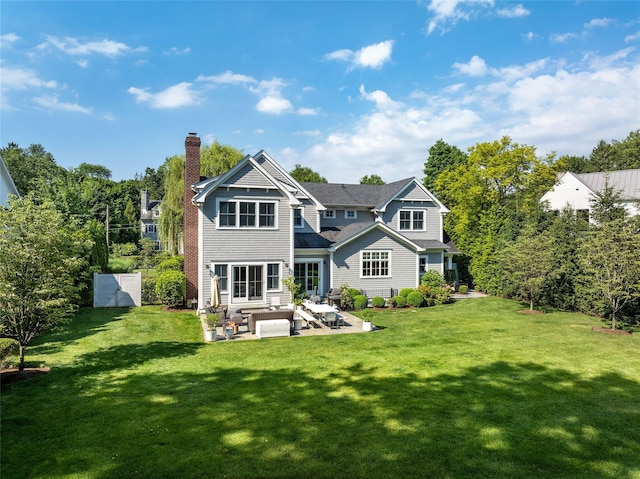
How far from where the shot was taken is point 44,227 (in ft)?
33.2

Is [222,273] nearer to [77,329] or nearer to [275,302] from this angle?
[275,302]

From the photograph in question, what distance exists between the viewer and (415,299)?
22.5 m

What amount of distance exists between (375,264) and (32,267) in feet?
57.1

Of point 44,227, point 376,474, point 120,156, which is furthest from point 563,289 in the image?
point 120,156

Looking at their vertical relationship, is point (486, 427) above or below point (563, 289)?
below

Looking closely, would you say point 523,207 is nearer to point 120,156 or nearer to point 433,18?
point 433,18

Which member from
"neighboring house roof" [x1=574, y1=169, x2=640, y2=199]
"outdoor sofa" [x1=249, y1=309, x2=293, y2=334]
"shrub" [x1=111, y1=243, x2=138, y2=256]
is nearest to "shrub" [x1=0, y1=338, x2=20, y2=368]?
"outdoor sofa" [x1=249, y1=309, x2=293, y2=334]

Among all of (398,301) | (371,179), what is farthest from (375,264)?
(371,179)

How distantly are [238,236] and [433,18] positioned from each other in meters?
13.3

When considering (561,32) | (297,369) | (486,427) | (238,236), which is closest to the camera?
(486,427)

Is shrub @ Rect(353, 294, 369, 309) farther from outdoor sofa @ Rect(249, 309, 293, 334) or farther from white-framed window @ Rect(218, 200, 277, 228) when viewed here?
outdoor sofa @ Rect(249, 309, 293, 334)

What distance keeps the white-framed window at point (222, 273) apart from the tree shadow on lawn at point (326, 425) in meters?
8.80

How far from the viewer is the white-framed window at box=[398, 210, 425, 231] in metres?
27.8

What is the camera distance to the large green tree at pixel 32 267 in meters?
9.80
